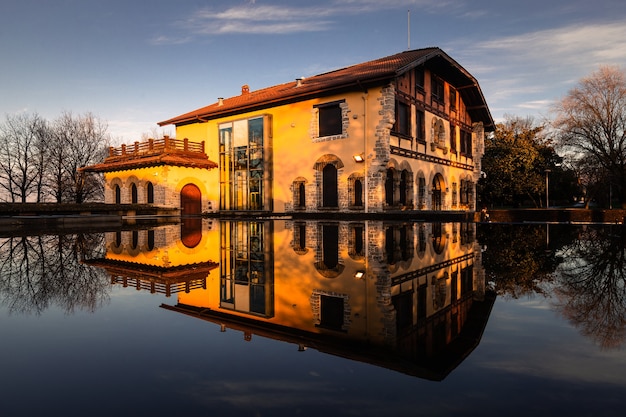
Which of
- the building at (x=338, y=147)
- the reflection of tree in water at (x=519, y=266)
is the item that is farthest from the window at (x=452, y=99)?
the reflection of tree in water at (x=519, y=266)

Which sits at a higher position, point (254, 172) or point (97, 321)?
point (254, 172)

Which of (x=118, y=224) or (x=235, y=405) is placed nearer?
(x=235, y=405)

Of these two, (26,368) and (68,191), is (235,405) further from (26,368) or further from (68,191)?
(68,191)

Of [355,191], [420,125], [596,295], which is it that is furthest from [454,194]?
[596,295]

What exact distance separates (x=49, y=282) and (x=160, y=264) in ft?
5.42

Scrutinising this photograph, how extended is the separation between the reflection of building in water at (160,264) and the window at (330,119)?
1308 centimetres

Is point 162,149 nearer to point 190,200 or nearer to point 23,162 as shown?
point 190,200

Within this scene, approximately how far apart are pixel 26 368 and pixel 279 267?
349 centimetres

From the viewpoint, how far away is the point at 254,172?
23.9 metres

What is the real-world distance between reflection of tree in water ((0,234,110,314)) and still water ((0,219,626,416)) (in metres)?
0.03

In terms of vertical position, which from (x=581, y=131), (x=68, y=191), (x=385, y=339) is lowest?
(x=385, y=339)

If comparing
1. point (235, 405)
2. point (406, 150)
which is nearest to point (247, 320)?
point (235, 405)

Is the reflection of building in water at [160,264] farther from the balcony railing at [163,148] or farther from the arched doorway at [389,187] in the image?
the balcony railing at [163,148]

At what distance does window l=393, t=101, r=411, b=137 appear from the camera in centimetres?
2008
